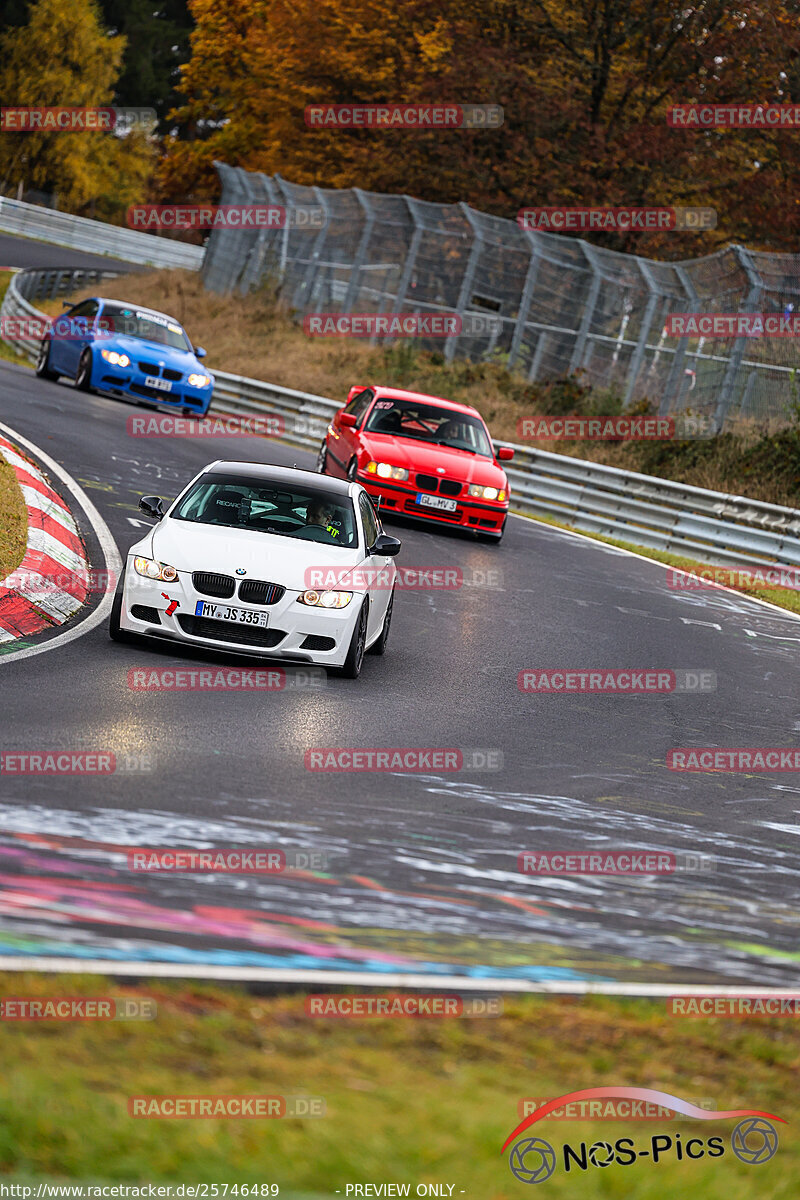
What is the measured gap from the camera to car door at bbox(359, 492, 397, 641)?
35.4ft

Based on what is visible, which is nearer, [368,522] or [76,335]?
[368,522]

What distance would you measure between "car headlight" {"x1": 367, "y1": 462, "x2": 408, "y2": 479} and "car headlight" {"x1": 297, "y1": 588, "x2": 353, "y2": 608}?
8.02 metres

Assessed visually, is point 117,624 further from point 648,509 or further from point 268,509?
point 648,509

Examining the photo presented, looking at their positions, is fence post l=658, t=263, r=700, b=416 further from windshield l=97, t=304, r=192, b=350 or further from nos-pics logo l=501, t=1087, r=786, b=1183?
nos-pics logo l=501, t=1087, r=786, b=1183

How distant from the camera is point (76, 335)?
25.1 metres

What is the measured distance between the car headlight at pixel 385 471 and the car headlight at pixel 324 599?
26.3 feet

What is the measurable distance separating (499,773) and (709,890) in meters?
1.93

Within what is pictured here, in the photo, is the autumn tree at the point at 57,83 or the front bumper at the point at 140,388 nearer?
the front bumper at the point at 140,388

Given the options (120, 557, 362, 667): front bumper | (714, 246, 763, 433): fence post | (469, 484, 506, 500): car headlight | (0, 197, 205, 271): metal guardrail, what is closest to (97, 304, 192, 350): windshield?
(469, 484, 506, 500): car headlight

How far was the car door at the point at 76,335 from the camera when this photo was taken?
81.9 feet

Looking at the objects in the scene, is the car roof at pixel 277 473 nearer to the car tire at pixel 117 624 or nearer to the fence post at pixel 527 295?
the car tire at pixel 117 624

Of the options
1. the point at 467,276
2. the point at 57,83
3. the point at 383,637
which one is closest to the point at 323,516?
the point at 383,637

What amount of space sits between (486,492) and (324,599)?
8.67 meters

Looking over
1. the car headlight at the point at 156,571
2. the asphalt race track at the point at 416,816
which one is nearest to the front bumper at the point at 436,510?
the asphalt race track at the point at 416,816
